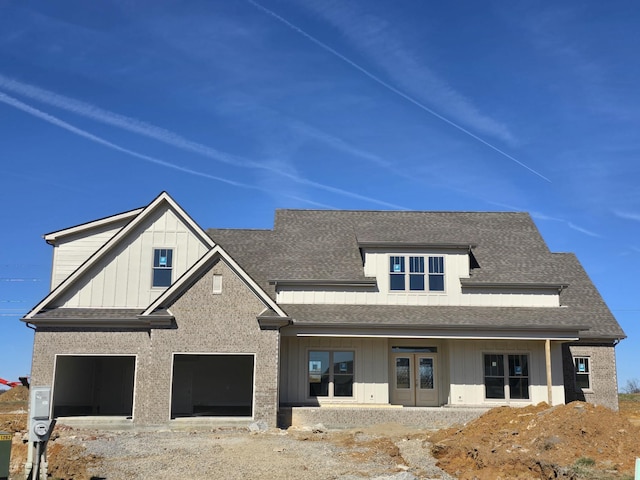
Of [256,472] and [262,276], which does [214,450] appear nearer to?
[256,472]

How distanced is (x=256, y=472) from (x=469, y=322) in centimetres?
1225

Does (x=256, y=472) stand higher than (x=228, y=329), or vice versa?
(x=228, y=329)

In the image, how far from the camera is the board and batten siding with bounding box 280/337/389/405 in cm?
2539

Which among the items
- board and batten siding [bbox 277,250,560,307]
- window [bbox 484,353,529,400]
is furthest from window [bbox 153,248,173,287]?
window [bbox 484,353,529,400]

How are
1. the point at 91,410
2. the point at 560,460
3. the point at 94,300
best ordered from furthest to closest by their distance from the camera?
the point at 91,410 < the point at 94,300 < the point at 560,460

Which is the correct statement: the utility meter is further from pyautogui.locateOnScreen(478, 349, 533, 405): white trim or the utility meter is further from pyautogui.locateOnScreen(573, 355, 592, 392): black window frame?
pyautogui.locateOnScreen(573, 355, 592, 392): black window frame

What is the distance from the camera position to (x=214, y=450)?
17766mm

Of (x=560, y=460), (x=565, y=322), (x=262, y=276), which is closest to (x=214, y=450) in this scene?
(x=560, y=460)

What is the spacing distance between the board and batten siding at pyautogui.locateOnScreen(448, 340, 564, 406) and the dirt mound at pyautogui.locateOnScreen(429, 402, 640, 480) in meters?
4.65

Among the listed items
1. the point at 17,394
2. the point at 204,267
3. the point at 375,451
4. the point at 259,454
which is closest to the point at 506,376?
the point at 375,451

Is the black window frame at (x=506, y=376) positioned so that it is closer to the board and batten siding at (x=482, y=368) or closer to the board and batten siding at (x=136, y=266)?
the board and batten siding at (x=482, y=368)

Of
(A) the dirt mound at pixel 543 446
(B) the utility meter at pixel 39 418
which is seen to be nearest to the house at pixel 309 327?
(A) the dirt mound at pixel 543 446

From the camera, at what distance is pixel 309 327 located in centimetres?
2461

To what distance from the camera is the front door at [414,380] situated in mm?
26312
